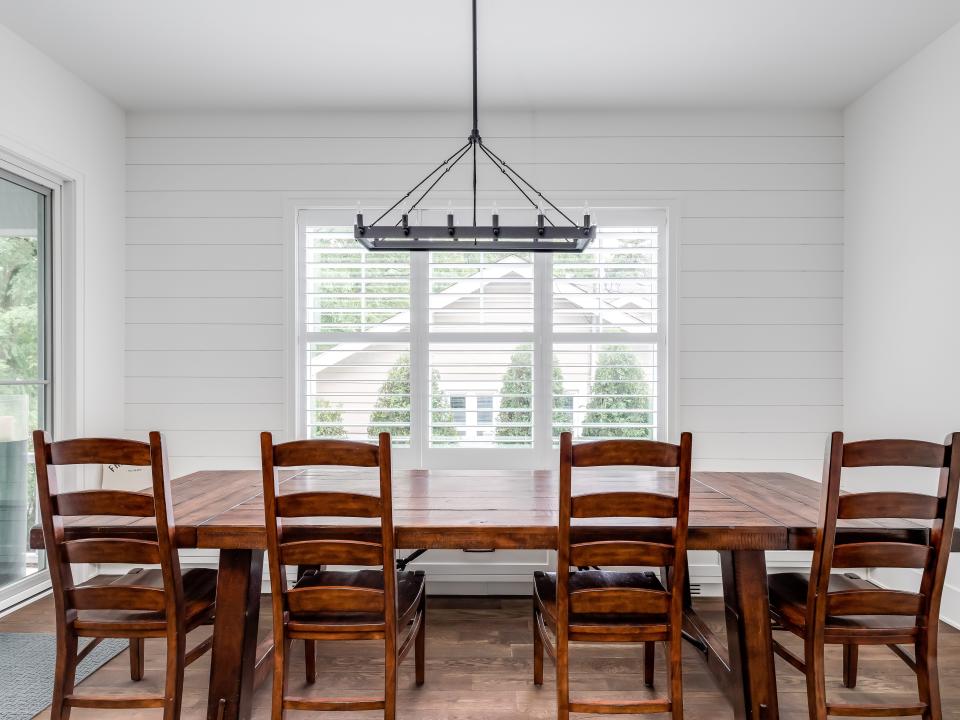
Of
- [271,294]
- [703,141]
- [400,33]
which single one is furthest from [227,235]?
[703,141]

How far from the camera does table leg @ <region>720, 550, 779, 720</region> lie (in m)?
1.84

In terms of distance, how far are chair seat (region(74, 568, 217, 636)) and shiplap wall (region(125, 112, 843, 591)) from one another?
1344mm

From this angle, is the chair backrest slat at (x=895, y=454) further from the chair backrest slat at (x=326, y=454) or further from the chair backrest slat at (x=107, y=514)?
the chair backrest slat at (x=107, y=514)

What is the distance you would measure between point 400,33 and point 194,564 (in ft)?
9.92

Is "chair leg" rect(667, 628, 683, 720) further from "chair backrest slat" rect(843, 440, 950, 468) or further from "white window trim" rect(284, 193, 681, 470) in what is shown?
"white window trim" rect(284, 193, 681, 470)

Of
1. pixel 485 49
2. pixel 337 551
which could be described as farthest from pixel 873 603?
pixel 485 49

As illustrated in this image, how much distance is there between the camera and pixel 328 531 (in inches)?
70.6

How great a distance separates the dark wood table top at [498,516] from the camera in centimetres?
179

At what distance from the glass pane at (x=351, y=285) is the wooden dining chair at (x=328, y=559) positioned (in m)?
1.82

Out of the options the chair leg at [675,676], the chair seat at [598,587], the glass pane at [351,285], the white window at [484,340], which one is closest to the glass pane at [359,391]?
the white window at [484,340]

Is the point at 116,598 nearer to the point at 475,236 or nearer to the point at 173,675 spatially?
the point at 173,675

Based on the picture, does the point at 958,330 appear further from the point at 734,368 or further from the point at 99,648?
the point at 99,648

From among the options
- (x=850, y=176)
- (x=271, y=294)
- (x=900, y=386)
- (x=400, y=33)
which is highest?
(x=400, y=33)

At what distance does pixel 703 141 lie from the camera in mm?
3439
